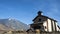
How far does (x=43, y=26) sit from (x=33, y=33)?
21.6m

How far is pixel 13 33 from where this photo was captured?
37.6 metres

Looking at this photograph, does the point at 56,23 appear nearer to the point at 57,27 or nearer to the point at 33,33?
the point at 57,27

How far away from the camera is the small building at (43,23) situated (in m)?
57.4

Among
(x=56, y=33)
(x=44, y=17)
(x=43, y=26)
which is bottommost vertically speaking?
(x=56, y=33)

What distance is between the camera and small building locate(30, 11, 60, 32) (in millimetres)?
57438

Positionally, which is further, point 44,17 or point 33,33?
point 44,17

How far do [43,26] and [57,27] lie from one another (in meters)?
13.2

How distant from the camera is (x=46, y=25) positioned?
6000 centimetres

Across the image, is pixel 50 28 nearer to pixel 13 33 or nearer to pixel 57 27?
pixel 57 27

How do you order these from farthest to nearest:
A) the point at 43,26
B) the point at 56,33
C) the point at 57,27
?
the point at 57,27, the point at 43,26, the point at 56,33

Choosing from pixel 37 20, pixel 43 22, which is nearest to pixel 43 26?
pixel 43 22

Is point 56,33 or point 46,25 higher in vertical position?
point 46,25

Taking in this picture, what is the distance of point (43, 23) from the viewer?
58.2m

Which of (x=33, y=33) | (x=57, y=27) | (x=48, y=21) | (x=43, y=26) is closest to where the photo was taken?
(x=33, y=33)
